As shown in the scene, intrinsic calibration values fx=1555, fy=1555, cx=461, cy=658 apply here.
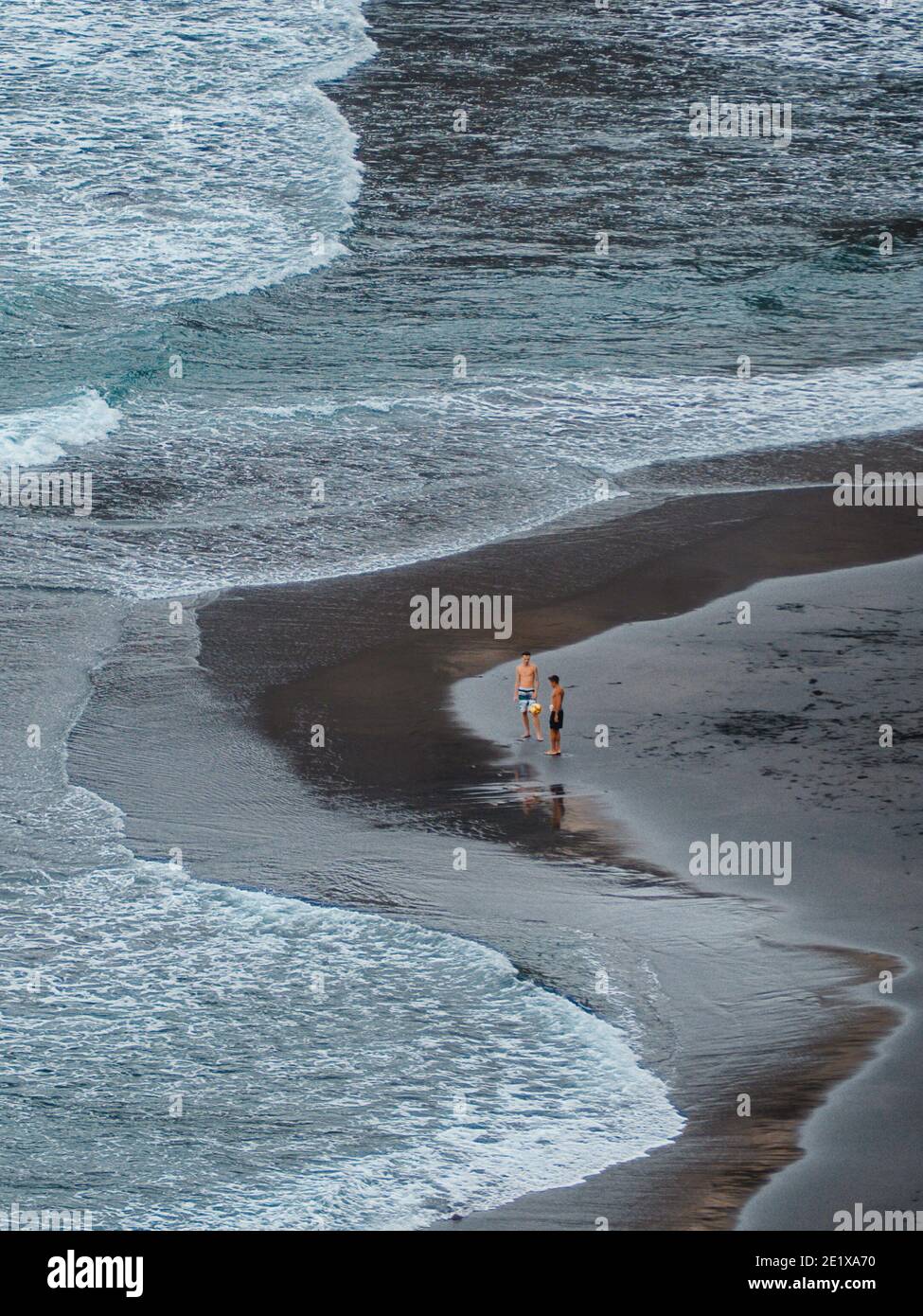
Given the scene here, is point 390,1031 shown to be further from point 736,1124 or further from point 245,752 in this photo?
point 245,752

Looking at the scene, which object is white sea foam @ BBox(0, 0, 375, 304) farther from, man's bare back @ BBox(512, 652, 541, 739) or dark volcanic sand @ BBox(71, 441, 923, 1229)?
man's bare back @ BBox(512, 652, 541, 739)

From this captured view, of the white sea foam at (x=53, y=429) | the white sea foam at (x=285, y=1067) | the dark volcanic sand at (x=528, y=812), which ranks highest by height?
the white sea foam at (x=53, y=429)

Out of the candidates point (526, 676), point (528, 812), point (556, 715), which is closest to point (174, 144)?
point (526, 676)

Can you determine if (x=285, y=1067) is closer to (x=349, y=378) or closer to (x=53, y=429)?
(x=53, y=429)

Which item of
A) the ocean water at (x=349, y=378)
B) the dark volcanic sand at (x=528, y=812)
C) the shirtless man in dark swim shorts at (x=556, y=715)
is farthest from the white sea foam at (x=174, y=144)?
the shirtless man in dark swim shorts at (x=556, y=715)

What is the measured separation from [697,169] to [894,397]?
13.2m

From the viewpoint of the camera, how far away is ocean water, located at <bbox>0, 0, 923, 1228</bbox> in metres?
8.45

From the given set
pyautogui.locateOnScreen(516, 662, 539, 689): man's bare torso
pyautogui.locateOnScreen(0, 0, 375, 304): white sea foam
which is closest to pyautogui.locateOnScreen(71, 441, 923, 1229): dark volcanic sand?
pyautogui.locateOnScreen(516, 662, 539, 689): man's bare torso

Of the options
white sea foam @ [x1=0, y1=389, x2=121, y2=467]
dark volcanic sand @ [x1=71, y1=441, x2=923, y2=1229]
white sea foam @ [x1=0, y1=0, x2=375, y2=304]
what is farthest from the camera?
white sea foam @ [x1=0, y1=0, x2=375, y2=304]

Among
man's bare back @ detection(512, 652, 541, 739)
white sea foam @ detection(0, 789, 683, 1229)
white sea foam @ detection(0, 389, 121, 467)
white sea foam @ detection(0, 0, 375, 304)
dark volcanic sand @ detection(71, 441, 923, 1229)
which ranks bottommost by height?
white sea foam @ detection(0, 789, 683, 1229)

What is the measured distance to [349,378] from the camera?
24.2 metres

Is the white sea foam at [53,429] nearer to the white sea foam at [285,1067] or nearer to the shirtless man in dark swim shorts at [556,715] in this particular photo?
the shirtless man in dark swim shorts at [556,715]

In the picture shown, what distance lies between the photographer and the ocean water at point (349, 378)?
845 centimetres
